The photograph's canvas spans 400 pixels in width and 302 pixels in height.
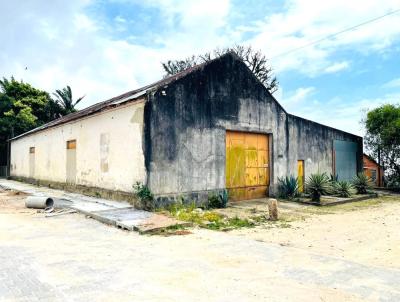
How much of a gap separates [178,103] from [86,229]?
17.3 ft

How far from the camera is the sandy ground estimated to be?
4254 mm

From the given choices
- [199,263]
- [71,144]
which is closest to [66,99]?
[71,144]

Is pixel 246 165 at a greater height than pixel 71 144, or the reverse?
pixel 71 144

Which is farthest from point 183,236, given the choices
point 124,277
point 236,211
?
point 236,211

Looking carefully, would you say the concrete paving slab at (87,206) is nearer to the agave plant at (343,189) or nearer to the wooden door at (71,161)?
the wooden door at (71,161)

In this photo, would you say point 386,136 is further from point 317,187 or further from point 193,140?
point 193,140

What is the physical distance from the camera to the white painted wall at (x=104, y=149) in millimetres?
11180

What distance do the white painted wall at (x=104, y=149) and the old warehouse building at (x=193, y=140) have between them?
35 millimetres

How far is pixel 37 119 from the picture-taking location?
29.9 metres

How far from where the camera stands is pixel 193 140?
39.6 feet

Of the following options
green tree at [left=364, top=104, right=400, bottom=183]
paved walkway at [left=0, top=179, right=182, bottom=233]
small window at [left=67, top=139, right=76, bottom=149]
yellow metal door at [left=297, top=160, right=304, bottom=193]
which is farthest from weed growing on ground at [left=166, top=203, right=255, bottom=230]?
green tree at [left=364, top=104, right=400, bottom=183]

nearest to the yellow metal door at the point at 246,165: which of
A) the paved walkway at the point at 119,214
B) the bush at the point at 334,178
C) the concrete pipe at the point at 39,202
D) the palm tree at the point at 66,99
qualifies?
the paved walkway at the point at 119,214

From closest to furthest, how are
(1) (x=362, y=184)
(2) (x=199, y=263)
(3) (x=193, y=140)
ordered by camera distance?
(2) (x=199, y=263)
(3) (x=193, y=140)
(1) (x=362, y=184)

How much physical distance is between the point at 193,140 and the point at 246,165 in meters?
3.12
